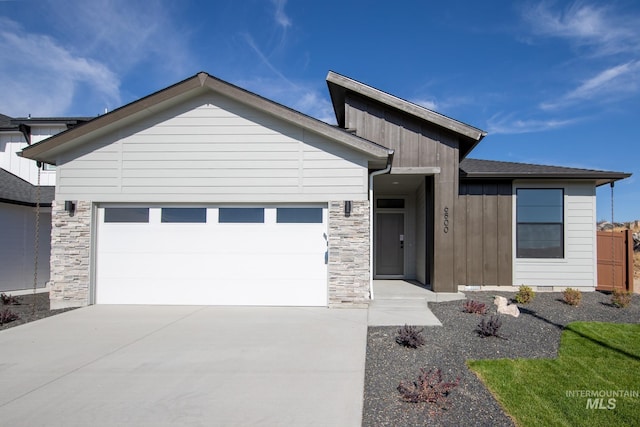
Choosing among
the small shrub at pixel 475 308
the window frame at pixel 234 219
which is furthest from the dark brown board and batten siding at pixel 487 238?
the window frame at pixel 234 219

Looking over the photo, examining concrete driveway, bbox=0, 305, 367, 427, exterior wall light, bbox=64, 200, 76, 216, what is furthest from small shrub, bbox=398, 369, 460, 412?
exterior wall light, bbox=64, 200, 76, 216

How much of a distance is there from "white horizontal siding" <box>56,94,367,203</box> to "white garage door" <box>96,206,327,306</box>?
0.42m

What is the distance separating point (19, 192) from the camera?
11188 mm

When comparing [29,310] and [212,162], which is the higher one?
[212,162]

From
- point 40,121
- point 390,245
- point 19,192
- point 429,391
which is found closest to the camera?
point 429,391

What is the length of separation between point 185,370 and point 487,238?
28.1 ft

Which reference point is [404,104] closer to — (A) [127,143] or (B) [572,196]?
(B) [572,196]

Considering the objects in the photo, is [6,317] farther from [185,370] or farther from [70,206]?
[185,370]

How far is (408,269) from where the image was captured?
11922 mm

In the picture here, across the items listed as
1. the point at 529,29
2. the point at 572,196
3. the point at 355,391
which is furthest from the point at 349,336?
the point at 529,29

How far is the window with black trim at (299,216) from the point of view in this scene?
8102mm

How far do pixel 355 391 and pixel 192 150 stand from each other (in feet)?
20.7

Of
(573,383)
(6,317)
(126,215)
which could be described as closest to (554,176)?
(573,383)

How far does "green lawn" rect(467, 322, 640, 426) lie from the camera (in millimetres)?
3420
